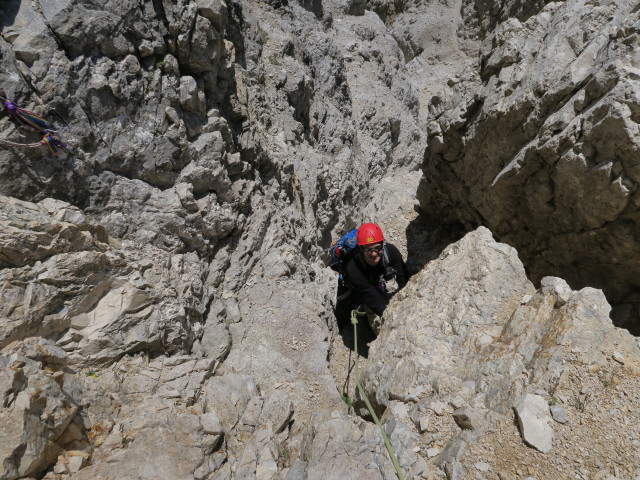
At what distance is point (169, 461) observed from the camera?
4.04m

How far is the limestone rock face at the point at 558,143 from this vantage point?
537cm

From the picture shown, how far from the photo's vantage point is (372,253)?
693 cm

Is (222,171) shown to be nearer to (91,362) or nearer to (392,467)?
(91,362)

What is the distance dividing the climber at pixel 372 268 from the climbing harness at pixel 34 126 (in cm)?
468

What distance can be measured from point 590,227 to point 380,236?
10.9ft

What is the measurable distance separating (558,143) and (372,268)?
3.61 m

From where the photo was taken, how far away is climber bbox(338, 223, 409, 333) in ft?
22.4

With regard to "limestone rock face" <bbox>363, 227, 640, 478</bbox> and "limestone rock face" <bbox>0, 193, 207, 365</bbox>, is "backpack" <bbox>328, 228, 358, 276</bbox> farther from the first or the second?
"limestone rock face" <bbox>0, 193, 207, 365</bbox>

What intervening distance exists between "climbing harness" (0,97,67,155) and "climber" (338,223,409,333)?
4677 mm

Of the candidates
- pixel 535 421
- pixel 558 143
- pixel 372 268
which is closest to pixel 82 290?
pixel 372 268

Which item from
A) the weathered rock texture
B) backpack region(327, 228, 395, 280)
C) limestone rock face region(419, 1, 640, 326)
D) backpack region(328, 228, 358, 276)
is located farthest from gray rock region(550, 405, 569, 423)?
backpack region(328, 228, 358, 276)

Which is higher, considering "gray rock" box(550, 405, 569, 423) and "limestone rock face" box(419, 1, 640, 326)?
"limestone rock face" box(419, 1, 640, 326)

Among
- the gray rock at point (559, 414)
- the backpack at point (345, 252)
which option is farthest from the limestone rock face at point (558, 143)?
the gray rock at point (559, 414)

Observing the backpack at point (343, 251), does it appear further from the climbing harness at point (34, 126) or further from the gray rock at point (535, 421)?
the climbing harness at point (34, 126)
